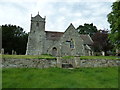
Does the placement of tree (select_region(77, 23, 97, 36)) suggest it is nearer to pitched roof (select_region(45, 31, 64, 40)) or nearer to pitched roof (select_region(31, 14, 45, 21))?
pitched roof (select_region(45, 31, 64, 40))

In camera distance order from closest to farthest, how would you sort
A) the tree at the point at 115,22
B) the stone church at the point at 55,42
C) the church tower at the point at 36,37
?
the tree at the point at 115,22 → the stone church at the point at 55,42 → the church tower at the point at 36,37

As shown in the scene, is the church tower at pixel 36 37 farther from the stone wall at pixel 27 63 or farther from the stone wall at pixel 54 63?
the stone wall at pixel 27 63

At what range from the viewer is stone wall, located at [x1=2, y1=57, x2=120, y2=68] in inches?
477

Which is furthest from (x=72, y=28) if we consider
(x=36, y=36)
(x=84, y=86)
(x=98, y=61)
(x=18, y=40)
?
(x=18, y=40)

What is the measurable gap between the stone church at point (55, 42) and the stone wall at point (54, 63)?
14.8 meters

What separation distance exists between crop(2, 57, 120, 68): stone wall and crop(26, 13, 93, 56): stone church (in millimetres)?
14803

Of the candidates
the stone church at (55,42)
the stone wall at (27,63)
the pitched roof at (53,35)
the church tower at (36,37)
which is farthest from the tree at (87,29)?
the stone wall at (27,63)

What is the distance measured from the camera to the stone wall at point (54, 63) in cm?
1211

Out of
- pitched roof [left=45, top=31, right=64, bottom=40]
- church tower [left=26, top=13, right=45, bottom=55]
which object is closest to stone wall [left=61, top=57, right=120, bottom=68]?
pitched roof [left=45, top=31, right=64, bottom=40]

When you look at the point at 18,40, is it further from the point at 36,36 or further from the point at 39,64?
the point at 39,64

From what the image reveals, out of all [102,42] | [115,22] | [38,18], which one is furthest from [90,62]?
[38,18]

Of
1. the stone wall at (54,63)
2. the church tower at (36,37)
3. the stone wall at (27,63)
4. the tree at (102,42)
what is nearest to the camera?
the stone wall at (27,63)

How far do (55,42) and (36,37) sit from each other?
20.4 ft

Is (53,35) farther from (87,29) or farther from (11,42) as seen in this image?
(87,29)
